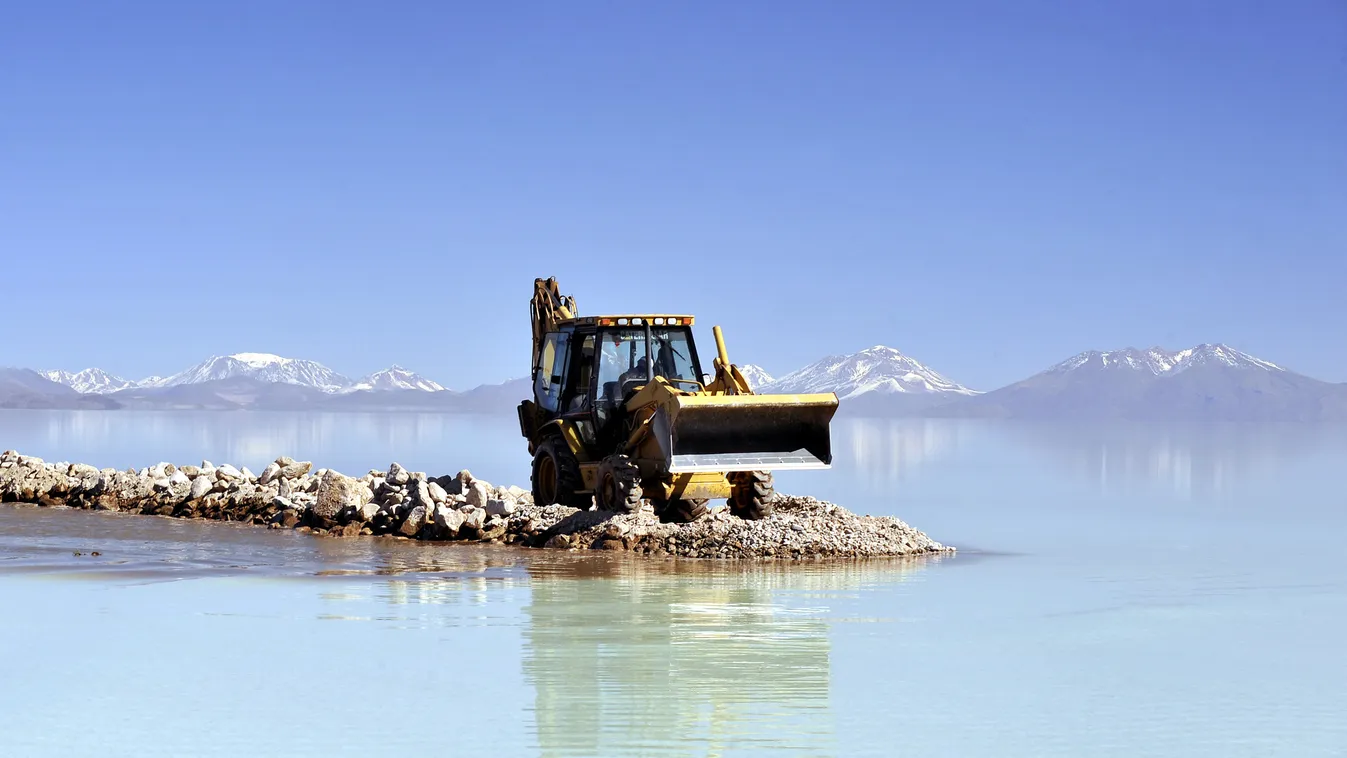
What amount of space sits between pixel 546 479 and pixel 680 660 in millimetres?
8738

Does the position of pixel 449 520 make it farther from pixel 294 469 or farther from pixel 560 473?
pixel 294 469

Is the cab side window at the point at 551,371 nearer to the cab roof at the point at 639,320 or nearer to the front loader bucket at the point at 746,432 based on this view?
the cab roof at the point at 639,320

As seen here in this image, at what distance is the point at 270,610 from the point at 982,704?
5.74m

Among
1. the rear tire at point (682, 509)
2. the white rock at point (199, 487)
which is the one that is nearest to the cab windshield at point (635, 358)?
the rear tire at point (682, 509)

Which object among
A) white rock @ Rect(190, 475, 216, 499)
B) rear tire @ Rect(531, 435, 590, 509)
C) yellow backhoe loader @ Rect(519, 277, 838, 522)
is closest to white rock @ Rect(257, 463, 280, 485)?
white rock @ Rect(190, 475, 216, 499)

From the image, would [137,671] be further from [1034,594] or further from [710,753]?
[1034,594]

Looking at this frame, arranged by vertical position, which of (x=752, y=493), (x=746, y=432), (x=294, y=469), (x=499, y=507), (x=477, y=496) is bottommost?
(x=499, y=507)

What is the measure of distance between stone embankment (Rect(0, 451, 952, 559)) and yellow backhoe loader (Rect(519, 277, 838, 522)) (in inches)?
13.5

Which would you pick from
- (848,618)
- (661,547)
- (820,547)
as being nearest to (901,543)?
(820,547)

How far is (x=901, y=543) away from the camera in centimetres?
1555

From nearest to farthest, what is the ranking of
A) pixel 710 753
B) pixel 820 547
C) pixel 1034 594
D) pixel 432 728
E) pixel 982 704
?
pixel 710 753
pixel 432 728
pixel 982 704
pixel 1034 594
pixel 820 547

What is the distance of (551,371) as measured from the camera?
1777cm

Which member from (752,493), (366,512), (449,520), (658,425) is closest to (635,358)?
(658,425)

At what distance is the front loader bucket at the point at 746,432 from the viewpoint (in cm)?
1476
